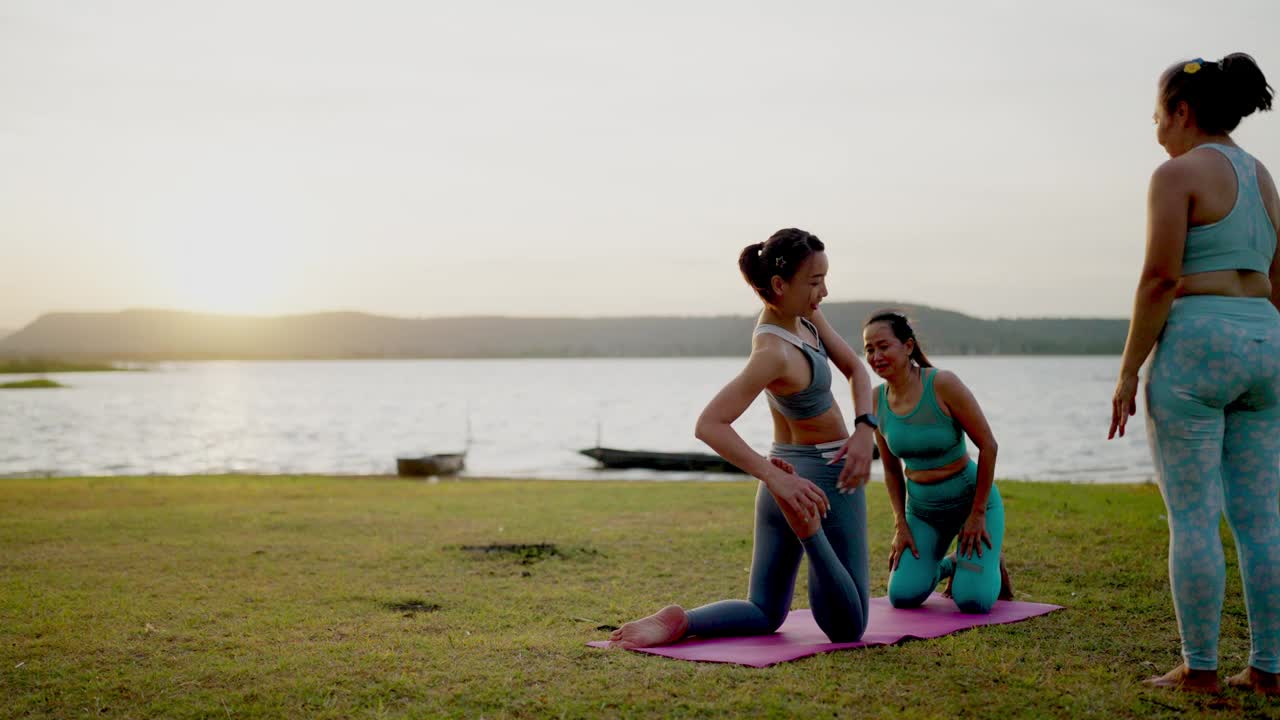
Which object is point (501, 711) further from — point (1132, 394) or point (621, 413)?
point (621, 413)

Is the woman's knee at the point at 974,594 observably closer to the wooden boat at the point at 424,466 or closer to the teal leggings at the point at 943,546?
the teal leggings at the point at 943,546

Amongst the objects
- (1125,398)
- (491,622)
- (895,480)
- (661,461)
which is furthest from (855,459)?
(661,461)

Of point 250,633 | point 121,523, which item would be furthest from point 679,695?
point 121,523

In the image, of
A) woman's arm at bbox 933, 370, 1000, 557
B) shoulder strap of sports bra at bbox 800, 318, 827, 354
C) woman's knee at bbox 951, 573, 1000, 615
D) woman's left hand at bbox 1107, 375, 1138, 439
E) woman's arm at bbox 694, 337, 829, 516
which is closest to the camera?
woman's left hand at bbox 1107, 375, 1138, 439

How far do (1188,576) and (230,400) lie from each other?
107 metres

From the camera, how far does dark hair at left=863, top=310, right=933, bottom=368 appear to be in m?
6.08

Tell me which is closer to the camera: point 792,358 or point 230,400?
point 792,358

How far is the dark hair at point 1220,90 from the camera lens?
162 inches

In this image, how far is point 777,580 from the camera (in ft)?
17.7

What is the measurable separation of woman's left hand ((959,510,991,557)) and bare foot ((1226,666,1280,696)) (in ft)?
5.85

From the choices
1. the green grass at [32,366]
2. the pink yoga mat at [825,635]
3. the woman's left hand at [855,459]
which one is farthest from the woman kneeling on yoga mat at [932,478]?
the green grass at [32,366]

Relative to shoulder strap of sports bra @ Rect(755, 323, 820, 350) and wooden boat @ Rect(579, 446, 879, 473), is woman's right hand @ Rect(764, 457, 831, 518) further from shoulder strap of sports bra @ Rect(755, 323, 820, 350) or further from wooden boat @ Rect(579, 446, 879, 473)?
wooden boat @ Rect(579, 446, 879, 473)

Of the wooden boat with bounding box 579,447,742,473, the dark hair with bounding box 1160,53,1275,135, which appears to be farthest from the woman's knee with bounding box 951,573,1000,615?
the wooden boat with bounding box 579,447,742,473

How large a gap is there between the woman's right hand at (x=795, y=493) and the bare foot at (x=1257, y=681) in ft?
6.32
